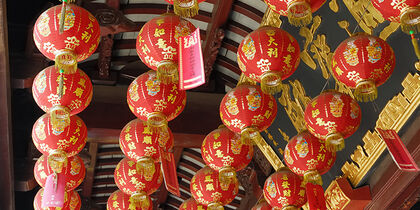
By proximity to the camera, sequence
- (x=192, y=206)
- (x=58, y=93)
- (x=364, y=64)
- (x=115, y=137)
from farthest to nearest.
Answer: (x=115, y=137) → (x=192, y=206) → (x=58, y=93) → (x=364, y=64)

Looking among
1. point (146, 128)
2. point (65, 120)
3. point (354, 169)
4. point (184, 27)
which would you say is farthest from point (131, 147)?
point (354, 169)

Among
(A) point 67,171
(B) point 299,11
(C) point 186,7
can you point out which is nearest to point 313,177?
(B) point 299,11

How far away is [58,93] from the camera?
15.4 feet

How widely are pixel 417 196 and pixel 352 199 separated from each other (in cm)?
68

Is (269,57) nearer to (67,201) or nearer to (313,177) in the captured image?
(313,177)

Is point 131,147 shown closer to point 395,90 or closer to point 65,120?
point 65,120

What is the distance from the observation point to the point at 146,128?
562cm

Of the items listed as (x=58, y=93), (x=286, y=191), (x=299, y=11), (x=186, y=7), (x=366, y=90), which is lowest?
(x=286, y=191)

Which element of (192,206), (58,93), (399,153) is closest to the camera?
(399,153)

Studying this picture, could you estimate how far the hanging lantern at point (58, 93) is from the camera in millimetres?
4746

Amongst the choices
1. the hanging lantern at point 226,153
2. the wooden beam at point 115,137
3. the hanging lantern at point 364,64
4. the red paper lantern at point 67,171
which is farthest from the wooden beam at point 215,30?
the hanging lantern at point 364,64

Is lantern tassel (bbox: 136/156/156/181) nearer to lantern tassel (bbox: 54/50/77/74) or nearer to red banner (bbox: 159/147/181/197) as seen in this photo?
red banner (bbox: 159/147/181/197)

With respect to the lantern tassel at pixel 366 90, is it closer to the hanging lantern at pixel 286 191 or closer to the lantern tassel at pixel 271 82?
the lantern tassel at pixel 271 82

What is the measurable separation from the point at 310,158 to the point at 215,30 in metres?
2.41
